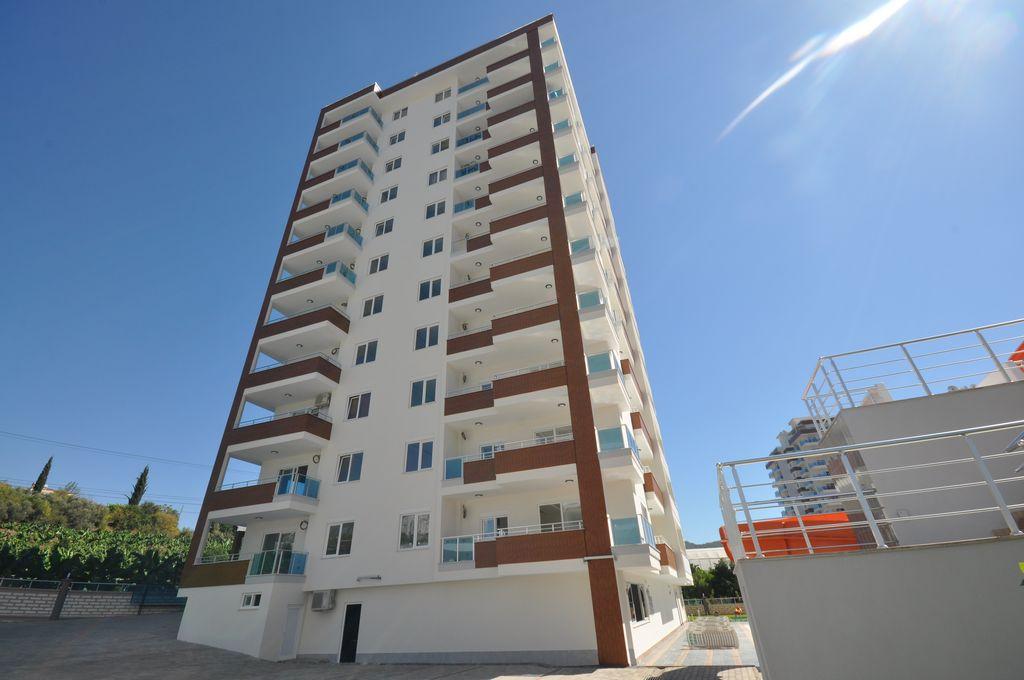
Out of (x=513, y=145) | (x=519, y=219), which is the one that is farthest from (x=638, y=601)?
(x=513, y=145)

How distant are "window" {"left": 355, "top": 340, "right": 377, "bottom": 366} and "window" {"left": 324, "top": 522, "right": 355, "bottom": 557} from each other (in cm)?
813

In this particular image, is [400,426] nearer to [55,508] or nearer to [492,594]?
[492,594]

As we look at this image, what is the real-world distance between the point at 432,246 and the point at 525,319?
8902 mm

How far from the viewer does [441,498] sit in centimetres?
1912

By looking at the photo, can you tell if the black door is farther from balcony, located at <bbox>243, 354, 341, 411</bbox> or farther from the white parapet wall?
the white parapet wall

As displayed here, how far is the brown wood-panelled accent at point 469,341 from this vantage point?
2216cm

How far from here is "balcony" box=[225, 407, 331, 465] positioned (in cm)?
2200

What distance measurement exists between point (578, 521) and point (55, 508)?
66282 millimetres

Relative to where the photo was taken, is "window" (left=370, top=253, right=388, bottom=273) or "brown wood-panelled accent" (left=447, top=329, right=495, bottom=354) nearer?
"brown wood-panelled accent" (left=447, top=329, right=495, bottom=354)

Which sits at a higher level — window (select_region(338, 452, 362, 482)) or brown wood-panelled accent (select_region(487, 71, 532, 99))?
brown wood-panelled accent (select_region(487, 71, 532, 99))

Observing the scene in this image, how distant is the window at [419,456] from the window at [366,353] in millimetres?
5921

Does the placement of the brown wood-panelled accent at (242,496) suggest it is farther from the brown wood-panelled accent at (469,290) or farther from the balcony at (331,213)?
the balcony at (331,213)

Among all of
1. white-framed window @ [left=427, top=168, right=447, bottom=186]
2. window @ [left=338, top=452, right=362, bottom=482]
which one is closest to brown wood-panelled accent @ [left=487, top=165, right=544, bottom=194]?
white-framed window @ [left=427, top=168, right=447, bottom=186]

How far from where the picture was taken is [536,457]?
1791 cm
